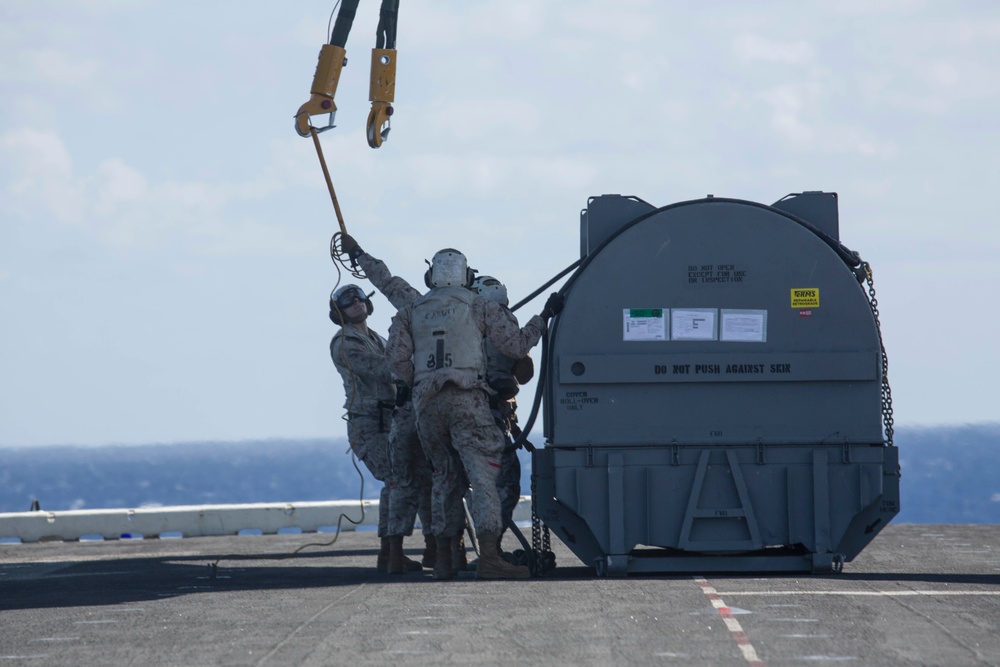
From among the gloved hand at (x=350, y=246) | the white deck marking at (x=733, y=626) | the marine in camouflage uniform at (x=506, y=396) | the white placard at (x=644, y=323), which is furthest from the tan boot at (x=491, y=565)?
the gloved hand at (x=350, y=246)

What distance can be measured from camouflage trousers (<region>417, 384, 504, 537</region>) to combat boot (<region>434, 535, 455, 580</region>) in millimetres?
59

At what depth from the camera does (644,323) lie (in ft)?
33.9

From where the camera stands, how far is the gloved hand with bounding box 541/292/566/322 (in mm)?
10461

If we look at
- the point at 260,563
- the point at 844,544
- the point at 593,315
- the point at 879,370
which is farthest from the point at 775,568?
the point at 260,563

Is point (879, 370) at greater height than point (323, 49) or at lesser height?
lesser

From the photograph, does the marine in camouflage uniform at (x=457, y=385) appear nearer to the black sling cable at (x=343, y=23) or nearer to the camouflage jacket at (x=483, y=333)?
the camouflage jacket at (x=483, y=333)

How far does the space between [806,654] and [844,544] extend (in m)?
3.95

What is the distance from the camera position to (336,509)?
1753 centimetres

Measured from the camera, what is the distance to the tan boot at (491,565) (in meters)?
10.1

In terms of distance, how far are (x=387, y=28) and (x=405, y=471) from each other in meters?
4.24

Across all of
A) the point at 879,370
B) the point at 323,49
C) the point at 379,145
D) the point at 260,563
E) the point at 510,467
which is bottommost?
the point at 260,563

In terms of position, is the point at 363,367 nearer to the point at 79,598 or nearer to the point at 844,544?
the point at 79,598

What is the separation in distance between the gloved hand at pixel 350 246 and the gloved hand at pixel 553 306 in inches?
73.9

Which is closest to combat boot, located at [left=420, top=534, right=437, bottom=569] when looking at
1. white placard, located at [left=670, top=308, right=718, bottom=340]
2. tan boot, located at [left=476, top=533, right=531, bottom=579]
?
tan boot, located at [left=476, top=533, right=531, bottom=579]
